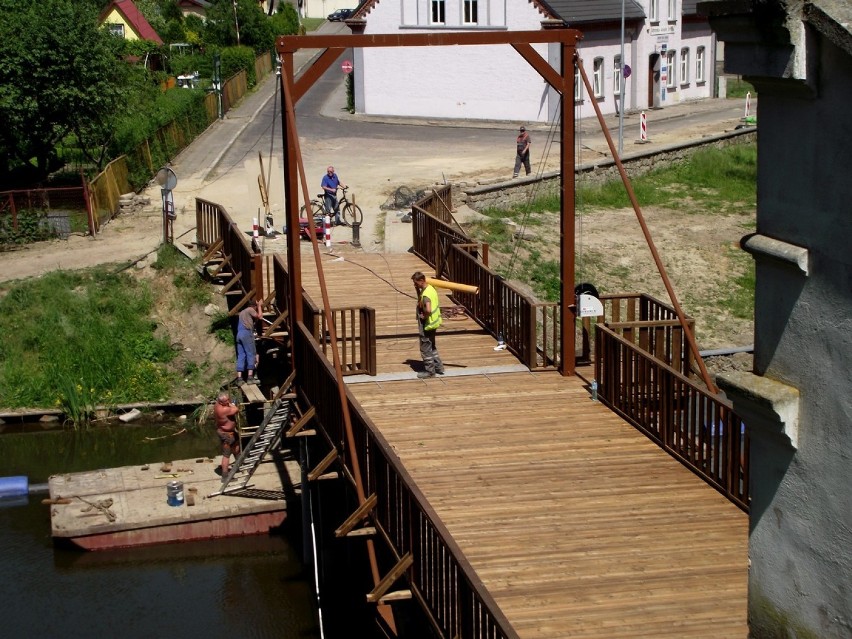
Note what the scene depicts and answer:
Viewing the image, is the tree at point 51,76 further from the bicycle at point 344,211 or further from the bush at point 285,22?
the bush at point 285,22

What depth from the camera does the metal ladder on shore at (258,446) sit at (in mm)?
19000

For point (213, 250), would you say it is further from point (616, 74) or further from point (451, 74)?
point (616, 74)

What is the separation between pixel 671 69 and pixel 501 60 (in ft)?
31.8

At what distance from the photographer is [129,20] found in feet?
251

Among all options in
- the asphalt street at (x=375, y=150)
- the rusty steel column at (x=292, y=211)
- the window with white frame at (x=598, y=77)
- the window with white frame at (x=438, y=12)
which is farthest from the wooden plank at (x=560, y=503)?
the window with white frame at (x=598, y=77)

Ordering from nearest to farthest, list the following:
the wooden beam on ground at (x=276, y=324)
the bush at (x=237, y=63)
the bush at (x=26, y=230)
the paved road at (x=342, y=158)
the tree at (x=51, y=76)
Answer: the wooden beam on ground at (x=276, y=324)
the paved road at (x=342, y=158)
the bush at (x=26, y=230)
the tree at (x=51, y=76)
the bush at (x=237, y=63)

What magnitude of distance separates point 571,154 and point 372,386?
13.1ft

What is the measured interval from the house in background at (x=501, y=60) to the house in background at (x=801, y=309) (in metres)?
41.2

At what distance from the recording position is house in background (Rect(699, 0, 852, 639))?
6148 mm

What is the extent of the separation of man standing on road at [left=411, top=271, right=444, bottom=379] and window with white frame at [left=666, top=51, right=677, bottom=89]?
133 feet

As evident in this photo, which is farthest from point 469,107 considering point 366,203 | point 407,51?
point 366,203

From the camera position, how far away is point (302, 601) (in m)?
18.7

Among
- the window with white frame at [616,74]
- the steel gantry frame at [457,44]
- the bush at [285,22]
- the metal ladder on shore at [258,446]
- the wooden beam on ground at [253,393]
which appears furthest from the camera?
the bush at [285,22]

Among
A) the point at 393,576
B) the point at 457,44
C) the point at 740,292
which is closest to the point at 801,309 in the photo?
the point at 393,576
